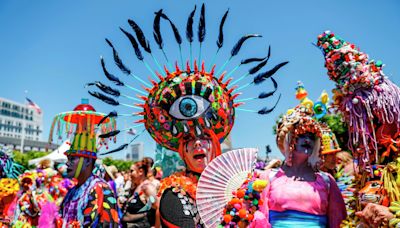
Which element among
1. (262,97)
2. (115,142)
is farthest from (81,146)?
(262,97)

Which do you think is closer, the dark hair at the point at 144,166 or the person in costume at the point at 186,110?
the person in costume at the point at 186,110

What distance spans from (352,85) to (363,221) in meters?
0.86

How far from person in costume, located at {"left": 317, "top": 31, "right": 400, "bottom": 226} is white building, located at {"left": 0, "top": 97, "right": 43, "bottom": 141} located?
9824 centimetres

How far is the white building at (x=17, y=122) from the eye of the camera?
9188 cm

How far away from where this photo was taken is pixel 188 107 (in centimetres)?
298

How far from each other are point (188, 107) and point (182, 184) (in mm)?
619

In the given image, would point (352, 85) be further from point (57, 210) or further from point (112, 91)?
point (57, 210)

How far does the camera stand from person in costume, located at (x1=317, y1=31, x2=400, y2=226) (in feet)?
7.53

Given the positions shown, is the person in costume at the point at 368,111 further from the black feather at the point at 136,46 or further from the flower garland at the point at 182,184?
the black feather at the point at 136,46

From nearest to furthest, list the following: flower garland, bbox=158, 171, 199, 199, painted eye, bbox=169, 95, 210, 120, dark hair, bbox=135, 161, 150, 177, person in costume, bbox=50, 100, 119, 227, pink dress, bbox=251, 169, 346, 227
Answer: pink dress, bbox=251, 169, 346, 227
flower garland, bbox=158, 171, 199, 199
painted eye, bbox=169, 95, 210, 120
person in costume, bbox=50, 100, 119, 227
dark hair, bbox=135, 161, 150, 177

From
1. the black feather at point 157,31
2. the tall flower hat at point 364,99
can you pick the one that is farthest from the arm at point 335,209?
the black feather at point 157,31

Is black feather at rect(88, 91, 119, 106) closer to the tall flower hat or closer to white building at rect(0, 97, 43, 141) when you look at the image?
the tall flower hat

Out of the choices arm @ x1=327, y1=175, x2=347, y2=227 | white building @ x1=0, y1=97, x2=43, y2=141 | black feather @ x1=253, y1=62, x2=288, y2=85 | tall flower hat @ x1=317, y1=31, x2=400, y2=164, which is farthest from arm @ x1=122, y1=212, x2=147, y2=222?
white building @ x1=0, y1=97, x2=43, y2=141

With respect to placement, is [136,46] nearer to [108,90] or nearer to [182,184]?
[108,90]
